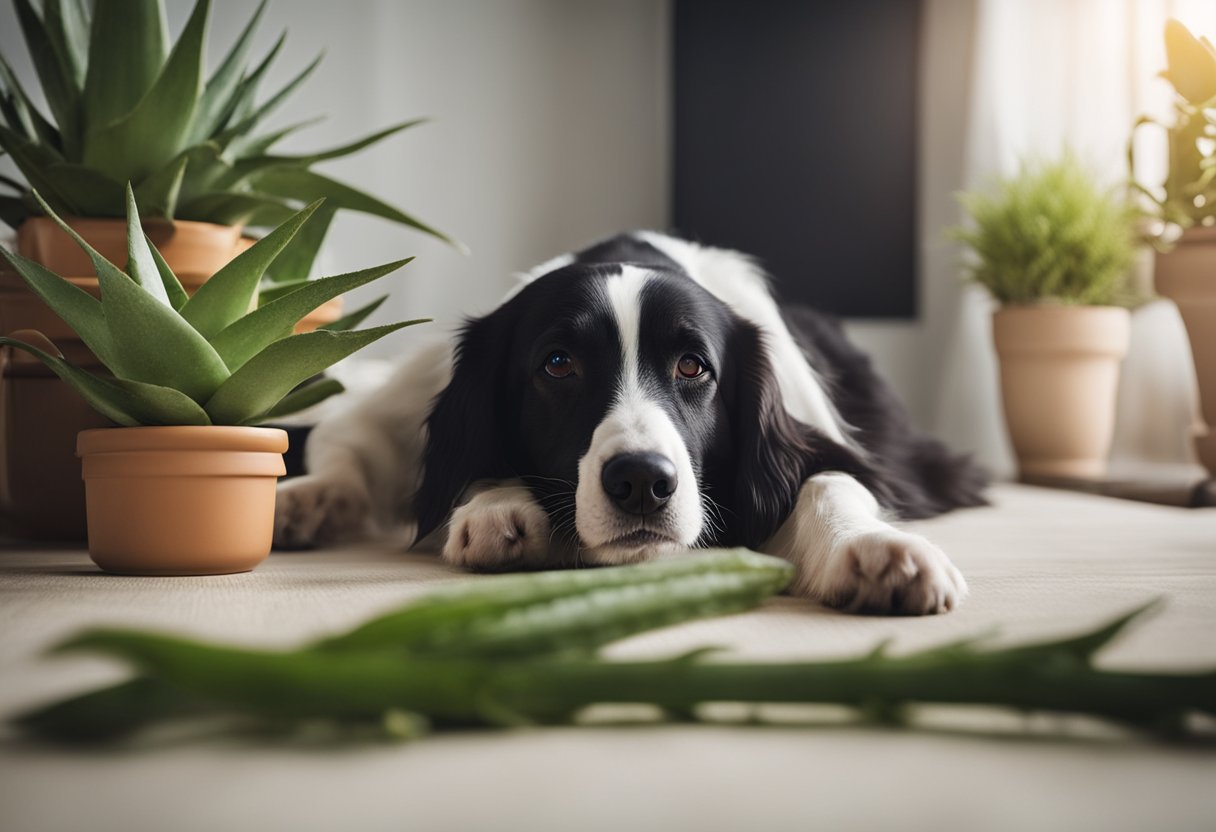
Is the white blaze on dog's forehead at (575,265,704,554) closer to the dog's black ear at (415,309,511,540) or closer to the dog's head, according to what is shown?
the dog's head

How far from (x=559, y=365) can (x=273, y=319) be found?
1.44ft

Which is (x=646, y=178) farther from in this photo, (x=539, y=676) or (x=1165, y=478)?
(x=539, y=676)

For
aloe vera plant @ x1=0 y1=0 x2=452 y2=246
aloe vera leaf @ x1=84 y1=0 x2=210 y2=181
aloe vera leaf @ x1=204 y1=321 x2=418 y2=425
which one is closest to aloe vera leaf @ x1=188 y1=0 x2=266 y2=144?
aloe vera plant @ x1=0 y1=0 x2=452 y2=246

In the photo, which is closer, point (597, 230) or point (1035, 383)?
point (1035, 383)

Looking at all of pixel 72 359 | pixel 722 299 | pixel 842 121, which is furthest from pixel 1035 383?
pixel 72 359

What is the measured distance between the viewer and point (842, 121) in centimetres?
480

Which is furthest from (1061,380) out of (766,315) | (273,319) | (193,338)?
(193,338)

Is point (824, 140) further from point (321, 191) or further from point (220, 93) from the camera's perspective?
point (220, 93)

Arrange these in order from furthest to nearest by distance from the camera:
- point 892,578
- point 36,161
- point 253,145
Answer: point 253,145 < point 36,161 < point 892,578

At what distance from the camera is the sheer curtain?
406 centimetres

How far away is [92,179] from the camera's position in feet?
5.40

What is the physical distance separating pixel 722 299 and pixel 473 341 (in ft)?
1.55

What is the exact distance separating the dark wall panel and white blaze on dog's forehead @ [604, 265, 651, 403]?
327 cm

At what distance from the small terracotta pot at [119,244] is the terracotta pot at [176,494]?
0.44 metres
